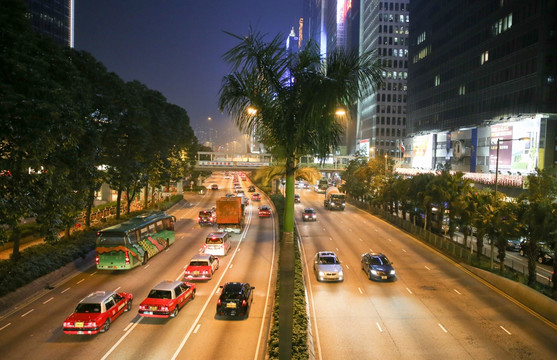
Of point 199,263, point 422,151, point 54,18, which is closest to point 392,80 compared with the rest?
point 422,151

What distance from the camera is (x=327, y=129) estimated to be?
871cm

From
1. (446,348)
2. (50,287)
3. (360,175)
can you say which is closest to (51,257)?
(50,287)

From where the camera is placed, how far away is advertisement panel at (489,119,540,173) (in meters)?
55.0

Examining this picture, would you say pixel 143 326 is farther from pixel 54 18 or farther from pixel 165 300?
pixel 54 18

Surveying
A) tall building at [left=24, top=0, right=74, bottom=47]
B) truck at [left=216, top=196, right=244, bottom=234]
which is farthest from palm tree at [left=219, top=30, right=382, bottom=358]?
tall building at [left=24, top=0, right=74, bottom=47]

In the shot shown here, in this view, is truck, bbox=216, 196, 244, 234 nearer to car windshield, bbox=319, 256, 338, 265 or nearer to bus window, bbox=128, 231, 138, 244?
bus window, bbox=128, 231, 138, 244

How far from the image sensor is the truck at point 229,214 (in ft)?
144

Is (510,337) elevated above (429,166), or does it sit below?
below

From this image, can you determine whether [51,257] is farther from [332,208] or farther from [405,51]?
[405,51]

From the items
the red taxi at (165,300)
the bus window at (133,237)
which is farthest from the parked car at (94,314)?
the bus window at (133,237)

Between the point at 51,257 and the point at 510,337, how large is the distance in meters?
26.5

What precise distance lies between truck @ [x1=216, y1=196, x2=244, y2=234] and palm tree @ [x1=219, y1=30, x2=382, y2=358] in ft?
115

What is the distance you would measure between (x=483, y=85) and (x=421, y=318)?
6127cm

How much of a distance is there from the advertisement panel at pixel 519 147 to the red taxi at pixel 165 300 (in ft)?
153
